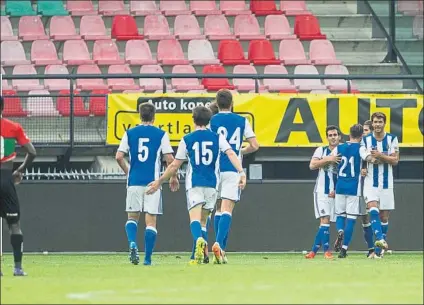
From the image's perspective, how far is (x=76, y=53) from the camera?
23297 millimetres

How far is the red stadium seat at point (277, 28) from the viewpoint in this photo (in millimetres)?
24344

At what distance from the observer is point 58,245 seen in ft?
62.2

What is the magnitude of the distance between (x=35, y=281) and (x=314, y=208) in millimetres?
8238

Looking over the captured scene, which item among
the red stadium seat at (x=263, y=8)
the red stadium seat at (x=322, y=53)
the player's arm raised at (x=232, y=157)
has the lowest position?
the player's arm raised at (x=232, y=157)

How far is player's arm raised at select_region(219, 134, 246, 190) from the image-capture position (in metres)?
13.7

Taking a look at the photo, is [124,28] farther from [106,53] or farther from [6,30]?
[6,30]

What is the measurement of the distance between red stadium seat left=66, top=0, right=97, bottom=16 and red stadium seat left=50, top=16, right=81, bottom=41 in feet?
1.44

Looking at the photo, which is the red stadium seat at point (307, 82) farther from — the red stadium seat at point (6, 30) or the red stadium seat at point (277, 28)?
the red stadium seat at point (6, 30)

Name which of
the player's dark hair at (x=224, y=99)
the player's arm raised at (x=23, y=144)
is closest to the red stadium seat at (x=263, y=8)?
the player's dark hair at (x=224, y=99)

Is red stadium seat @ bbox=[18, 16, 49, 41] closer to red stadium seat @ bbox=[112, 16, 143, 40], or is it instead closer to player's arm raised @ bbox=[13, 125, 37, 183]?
red stadium seat @ bbox=[112, 16, 143, 40]

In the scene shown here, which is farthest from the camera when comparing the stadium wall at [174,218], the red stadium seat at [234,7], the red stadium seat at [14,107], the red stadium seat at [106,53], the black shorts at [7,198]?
the red stadium seat at [234,7]

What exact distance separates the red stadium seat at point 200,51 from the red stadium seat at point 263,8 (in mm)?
1932

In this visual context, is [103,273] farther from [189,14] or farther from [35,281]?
[189,14]

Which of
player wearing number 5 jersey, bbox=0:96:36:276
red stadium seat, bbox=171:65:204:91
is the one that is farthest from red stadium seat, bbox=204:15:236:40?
player wearing number 5 jersey, bbox=0:96:36:276
